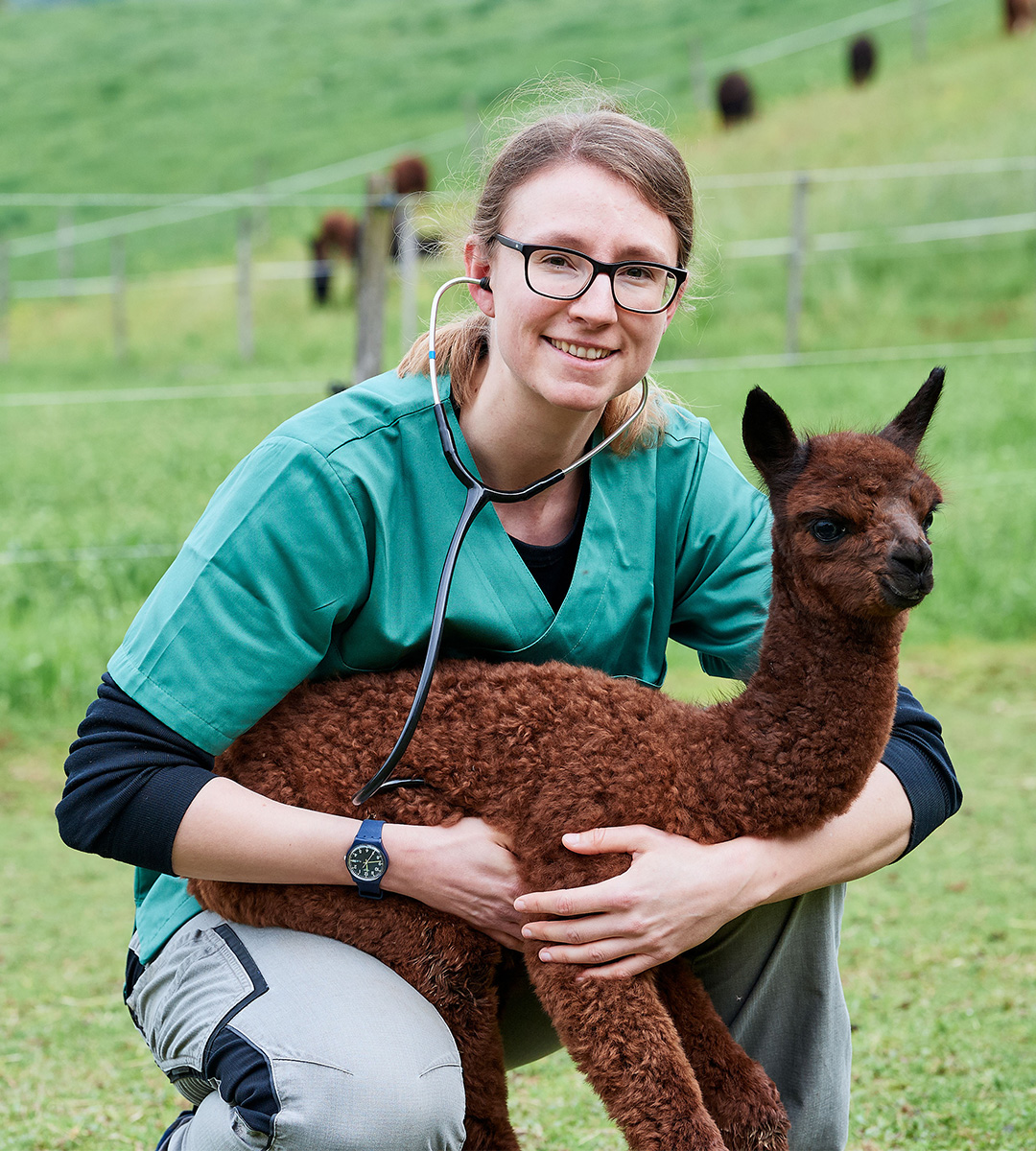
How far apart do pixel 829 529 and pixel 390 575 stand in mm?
767

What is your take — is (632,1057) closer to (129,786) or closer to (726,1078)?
(726,1078)

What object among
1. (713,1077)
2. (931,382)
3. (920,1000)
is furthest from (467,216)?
(920,1000)

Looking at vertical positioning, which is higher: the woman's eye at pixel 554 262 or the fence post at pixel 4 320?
the woman's eye at pixel 554 262

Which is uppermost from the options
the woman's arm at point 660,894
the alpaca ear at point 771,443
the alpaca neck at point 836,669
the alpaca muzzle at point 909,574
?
the alpaca ear at point 771,443

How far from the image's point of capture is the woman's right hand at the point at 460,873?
6.99 feet

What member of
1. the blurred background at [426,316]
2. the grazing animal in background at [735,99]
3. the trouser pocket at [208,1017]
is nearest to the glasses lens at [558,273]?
the blurred background at [426,316]

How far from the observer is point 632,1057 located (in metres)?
2.00

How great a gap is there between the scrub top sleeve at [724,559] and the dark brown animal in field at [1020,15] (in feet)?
78.8

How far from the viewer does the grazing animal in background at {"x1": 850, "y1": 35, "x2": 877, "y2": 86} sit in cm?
2389

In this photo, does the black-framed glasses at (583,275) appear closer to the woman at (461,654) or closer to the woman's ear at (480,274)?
the woman at (461,654)

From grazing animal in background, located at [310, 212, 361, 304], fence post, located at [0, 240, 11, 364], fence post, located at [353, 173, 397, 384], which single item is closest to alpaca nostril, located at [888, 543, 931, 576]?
fence post, located at [353, 173, 397, 384]

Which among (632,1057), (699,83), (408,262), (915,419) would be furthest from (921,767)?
(699,83)

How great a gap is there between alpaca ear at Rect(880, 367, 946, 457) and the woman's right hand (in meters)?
0.95

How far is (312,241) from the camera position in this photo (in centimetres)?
2156
